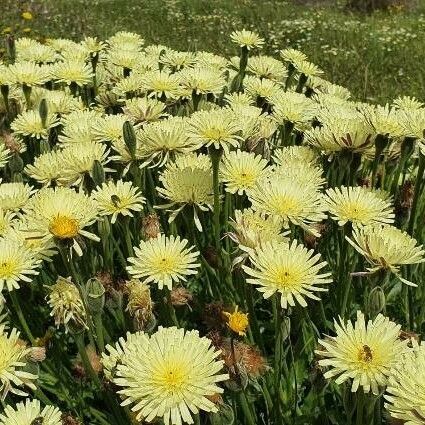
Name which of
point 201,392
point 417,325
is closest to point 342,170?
point 417,325

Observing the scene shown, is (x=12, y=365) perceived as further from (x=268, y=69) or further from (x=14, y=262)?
(x=268, y=69)

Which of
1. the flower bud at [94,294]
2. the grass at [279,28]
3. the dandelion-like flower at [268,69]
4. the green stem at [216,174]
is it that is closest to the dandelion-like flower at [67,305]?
the flower bud at [94,294]

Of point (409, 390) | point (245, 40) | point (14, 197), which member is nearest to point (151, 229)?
point (14, 197)

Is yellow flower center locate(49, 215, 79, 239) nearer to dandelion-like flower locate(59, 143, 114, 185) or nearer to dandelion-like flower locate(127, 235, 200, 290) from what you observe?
dandelion-like flower locate(127, 235, 200, 290)

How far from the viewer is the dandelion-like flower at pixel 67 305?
161cm

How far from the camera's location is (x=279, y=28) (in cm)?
824

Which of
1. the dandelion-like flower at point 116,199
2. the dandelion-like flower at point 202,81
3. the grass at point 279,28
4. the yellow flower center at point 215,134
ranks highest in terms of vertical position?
the yellow flower center at point 215,134

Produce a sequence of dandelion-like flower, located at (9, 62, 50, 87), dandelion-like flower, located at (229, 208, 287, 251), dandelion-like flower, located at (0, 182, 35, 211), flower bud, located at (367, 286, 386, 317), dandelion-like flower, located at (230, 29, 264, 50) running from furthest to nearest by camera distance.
→ 1. dandelion-like flower, located at (230, 29, 264, 50)
2. dandelion-like flower, located at (9, 62, 50, 87)
3. dandelion-like flower, located at (0, 182, 35, 211)
4. dandelion-like flower, located at (229, 208, 287, 251)
5. flower bud, located at (367, 286, 386, 317)

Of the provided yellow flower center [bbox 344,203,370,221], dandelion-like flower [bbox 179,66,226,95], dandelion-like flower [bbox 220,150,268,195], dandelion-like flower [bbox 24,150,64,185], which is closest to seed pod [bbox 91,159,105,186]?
dandelion-like flower [bbox 24,150,64,185]

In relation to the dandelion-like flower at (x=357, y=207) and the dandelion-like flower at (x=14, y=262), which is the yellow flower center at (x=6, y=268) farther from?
the dandelion-like flower at (x=357, y=207)

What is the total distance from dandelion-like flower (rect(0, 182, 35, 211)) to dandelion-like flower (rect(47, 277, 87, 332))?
0.50 m

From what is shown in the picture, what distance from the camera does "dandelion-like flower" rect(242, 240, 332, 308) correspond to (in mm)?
1472

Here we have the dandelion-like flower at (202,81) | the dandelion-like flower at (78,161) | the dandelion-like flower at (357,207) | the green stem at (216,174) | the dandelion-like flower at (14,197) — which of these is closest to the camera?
the dandelion-like flower at (357,207)

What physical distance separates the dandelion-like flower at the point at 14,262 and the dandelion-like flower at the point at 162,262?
28 centimetres
